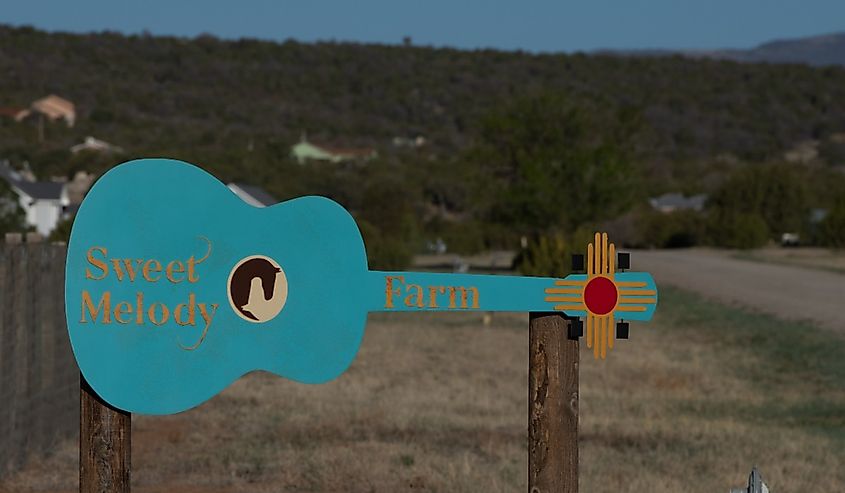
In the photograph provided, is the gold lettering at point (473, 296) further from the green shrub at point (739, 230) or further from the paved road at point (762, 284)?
the green shrub at point (739, 230)

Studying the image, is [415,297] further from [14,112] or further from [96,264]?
[14,112]

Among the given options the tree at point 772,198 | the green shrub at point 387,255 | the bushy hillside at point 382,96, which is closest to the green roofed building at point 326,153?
the bushy hillside at point 382,96

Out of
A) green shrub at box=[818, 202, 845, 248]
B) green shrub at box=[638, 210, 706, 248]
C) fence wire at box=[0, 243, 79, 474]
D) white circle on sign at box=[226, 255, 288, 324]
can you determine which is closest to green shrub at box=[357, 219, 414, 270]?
green shrub at box=[818, 202, 845, 248]

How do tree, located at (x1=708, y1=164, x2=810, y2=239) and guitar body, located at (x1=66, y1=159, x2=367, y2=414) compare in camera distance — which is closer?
guitar body, located at (x1=66, y1=159, x2=367, y2=414)

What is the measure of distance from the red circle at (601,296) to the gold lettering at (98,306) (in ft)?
5.94

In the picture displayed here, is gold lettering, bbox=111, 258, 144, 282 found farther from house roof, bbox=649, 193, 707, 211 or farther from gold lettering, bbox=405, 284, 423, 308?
house roof, bbox=649, 193, 707, 211

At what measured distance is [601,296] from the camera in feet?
18.0

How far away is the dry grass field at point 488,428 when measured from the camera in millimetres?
8875

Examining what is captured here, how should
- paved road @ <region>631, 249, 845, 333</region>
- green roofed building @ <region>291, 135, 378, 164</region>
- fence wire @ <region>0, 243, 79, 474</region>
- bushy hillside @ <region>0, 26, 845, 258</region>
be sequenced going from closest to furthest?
fence wire @ <region>0, 243, 79, 474</region> → paved road @ <region>631, 249, 845, 333</region> → green roofed building @ <region>291, 135, 378, 164</region> → bushy hillside @ <region>0, 26, 845, 258</region>

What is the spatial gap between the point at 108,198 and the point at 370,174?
73286 mm

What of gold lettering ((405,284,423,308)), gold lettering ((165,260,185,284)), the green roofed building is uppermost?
the green roofed building

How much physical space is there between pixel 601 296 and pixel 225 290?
144 cm

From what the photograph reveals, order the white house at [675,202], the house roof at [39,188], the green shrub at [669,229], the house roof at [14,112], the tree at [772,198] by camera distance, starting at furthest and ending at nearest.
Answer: the house roof at [14,112], the white house at [675,202], the tree at [772,198], the green shrub at [669,229], the house roof at [39,188]

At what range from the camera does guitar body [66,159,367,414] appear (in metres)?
5.32
